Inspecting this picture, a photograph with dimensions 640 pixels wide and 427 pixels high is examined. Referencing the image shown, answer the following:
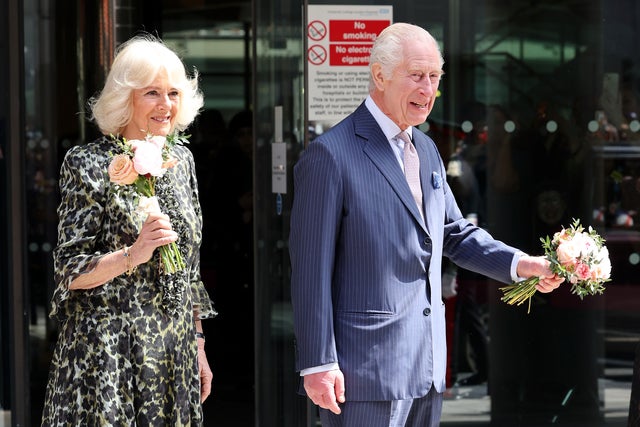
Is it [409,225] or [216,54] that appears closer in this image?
[409,225]

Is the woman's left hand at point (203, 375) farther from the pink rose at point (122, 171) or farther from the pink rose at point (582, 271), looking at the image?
the pink rose at point (582, 271)

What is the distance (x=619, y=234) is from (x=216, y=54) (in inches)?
142

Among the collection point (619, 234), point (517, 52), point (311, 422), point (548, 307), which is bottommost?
point (311, 422)

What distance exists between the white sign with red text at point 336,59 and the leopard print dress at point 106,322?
2.49 meters

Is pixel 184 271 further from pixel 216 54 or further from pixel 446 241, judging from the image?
pixel 216 54

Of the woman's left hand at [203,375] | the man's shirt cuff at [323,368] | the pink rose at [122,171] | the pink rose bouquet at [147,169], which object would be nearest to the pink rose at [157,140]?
the pink rose bouquet at [147,169]

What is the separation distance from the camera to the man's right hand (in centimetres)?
368

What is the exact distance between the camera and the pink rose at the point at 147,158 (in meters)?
3.62

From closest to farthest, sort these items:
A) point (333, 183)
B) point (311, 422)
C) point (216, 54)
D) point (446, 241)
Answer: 1. point (333, 183)
2. point (446, 241)
3. point (311, 422)
4. point (216, 54)

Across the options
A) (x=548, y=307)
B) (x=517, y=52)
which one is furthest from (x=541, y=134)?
(x=548, y=307)

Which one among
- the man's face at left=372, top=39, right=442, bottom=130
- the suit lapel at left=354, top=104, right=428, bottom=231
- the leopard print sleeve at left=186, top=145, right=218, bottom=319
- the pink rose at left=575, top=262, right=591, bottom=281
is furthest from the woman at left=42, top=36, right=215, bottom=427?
the pink rose at left=575, top=262, right=591, bottom=281

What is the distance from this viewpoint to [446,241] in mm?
4180

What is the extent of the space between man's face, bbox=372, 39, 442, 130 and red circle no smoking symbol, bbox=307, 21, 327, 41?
7.88 feet

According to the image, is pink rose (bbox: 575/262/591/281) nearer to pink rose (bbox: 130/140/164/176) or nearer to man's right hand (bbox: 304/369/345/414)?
man's right hand (bbox: 304/369/345/414)
